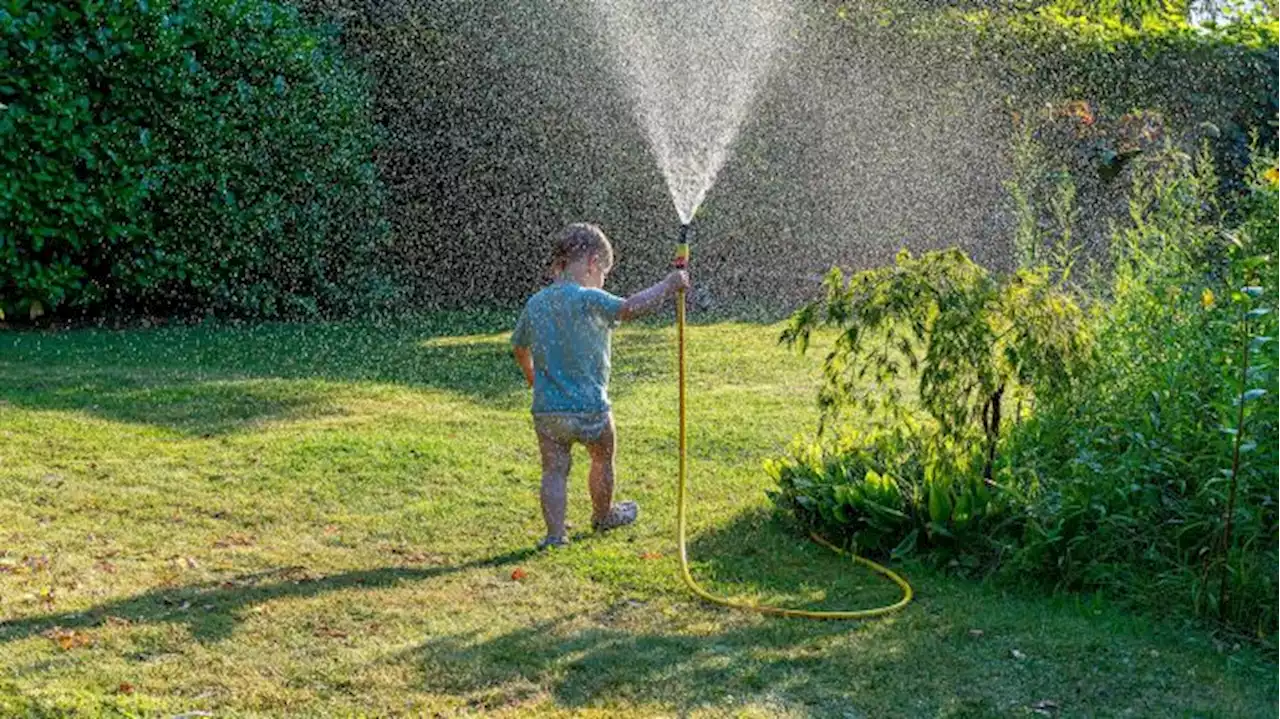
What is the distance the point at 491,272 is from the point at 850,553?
282 inches

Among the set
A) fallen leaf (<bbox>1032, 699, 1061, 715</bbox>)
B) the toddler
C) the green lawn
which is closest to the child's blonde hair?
the toddler

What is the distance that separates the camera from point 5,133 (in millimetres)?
9273

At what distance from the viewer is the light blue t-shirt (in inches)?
210

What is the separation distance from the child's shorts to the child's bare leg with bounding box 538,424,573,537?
34 millimetres

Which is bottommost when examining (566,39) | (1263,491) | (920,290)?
(1263,491)

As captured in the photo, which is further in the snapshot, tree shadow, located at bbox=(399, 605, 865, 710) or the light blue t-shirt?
the light blue t-shirt

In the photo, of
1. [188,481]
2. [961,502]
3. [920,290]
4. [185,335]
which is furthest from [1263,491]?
[185,335]

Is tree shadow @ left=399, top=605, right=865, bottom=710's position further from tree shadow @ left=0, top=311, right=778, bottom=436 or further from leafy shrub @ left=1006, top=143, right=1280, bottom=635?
tree shadow @ left=0, top=311, right=778, bottom=436

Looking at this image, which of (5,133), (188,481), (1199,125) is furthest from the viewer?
(1199,125)

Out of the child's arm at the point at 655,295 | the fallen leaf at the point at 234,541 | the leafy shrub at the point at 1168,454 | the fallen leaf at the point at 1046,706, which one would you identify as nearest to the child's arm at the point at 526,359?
the child's arm at the point at 655,295

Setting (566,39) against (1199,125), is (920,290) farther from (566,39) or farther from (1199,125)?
(1199,125)

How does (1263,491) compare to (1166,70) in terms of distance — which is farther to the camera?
(1166,70)

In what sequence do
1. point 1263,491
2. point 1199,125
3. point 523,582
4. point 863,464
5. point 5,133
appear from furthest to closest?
point 1199,125, point 5,133, point 863,464, point 523,582, point 1263,491

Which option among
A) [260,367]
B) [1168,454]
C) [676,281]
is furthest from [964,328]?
[260,367]
